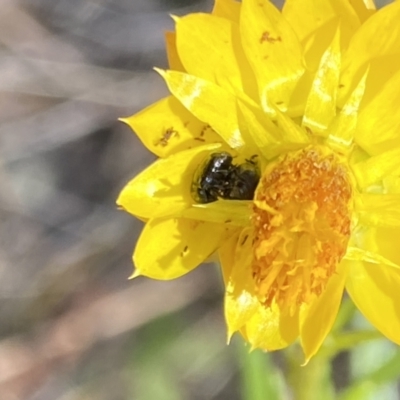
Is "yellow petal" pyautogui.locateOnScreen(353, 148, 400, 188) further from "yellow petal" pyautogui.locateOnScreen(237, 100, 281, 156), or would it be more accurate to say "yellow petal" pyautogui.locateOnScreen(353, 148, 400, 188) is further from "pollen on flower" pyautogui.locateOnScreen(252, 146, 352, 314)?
"yellow petal" pyautogui.locateOnScreen(237, 100, 281, 156)

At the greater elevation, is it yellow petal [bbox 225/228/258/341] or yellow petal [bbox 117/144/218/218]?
yellow petal [bbox 117/144/218/218]

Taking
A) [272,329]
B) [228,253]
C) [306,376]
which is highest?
[228,253]

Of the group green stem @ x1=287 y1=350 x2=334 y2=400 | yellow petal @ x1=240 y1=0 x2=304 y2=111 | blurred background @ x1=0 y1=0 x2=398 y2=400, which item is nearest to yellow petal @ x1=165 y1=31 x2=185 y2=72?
yellow petal @ x1=240 y1=0 x2=304 y2=111

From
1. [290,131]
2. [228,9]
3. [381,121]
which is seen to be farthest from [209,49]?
[381,121]

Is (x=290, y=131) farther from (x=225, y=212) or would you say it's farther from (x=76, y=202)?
(x=76, y=202)

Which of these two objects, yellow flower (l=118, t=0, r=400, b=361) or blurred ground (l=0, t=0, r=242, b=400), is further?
blurred ground (l=0, t=0, r=242, b=400)

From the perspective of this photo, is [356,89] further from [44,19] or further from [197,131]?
[44,19]
